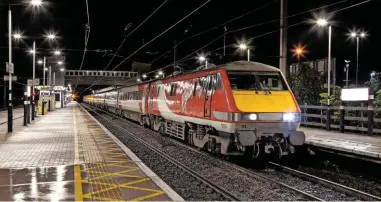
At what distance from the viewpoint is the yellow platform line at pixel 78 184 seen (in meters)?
7.69

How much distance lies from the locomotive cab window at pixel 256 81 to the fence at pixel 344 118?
5.51m

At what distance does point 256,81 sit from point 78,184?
5.99 m

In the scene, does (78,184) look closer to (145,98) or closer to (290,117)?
(290,117)

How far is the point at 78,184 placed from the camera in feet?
28.5

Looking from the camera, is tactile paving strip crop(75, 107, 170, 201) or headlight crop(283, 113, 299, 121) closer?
tactile paving strip crop(75, 107, 170, 201)

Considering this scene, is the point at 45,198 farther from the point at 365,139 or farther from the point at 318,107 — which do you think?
the point at 318,107

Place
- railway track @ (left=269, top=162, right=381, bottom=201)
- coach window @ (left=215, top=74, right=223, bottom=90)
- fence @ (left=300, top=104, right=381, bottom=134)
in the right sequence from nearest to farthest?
railway track @ (left=269, top=162, right=381, bottom=201)
coach window @ (left=215, top=74, right=223, bottom=90)
fence @ (left=300, top=104, right=381, bottom=134)

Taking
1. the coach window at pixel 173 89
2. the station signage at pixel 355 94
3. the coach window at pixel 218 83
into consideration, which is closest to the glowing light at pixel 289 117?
the coach window at pixel 218 83

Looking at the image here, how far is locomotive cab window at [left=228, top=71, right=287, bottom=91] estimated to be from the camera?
482 inches

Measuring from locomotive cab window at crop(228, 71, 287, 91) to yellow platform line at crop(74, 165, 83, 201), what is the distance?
465 cm

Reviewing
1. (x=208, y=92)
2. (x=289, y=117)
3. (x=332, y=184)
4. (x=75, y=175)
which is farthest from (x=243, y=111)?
(x=75, y=175)

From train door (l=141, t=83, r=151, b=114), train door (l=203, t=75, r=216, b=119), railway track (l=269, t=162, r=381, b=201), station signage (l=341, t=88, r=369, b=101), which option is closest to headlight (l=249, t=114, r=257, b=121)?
railway track (l=269, t=162, r=381, b=201)

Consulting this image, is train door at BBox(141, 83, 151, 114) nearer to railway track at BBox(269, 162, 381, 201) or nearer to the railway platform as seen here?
the railway platform

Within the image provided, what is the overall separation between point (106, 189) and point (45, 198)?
120 cm
